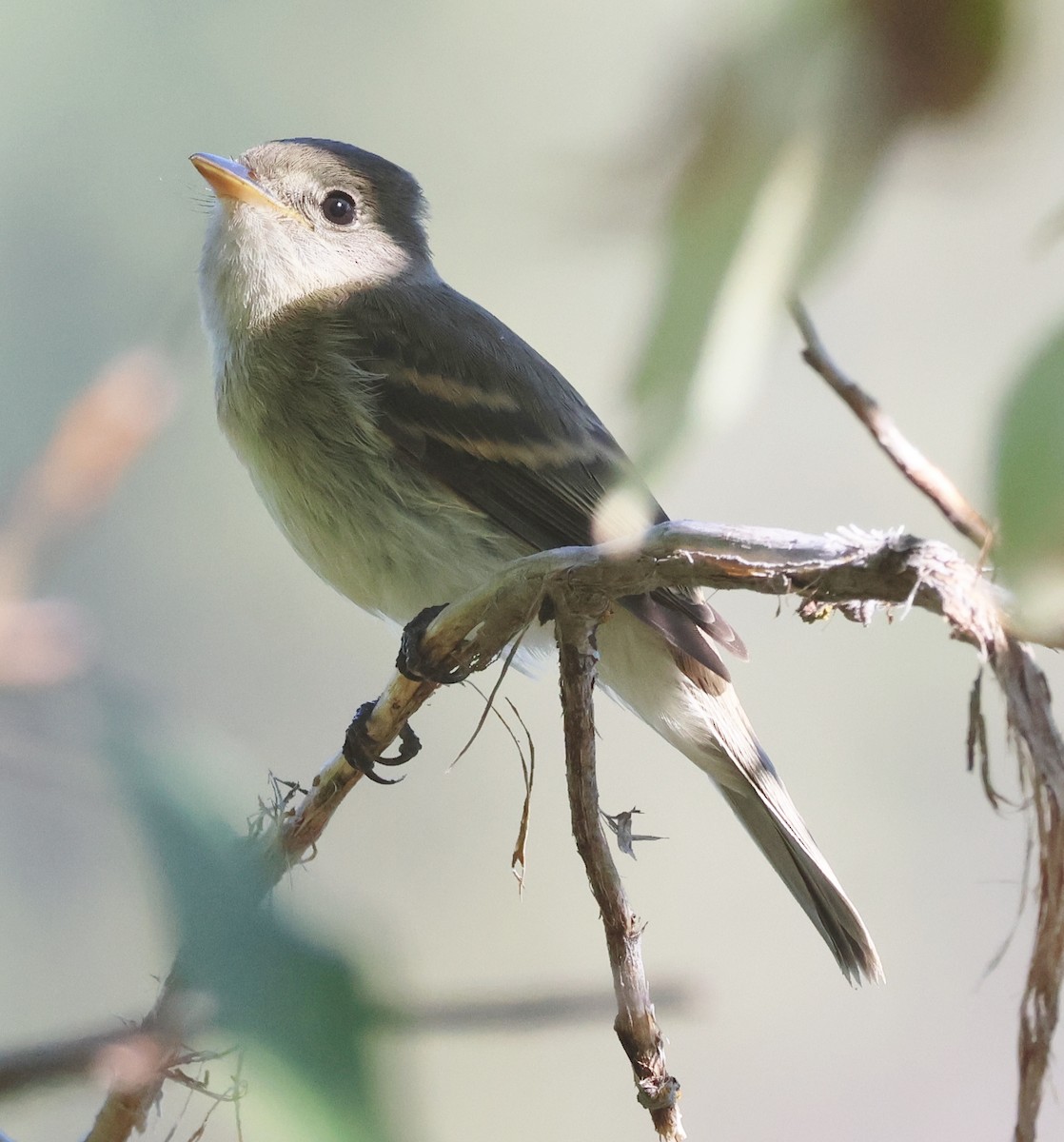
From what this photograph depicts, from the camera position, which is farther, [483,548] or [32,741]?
[483,548]

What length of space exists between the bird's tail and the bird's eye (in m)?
0.72

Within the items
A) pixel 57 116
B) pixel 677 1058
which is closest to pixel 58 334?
pixel 57 116

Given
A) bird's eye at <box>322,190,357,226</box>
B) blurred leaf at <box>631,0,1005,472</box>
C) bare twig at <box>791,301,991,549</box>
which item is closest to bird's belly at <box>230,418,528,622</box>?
bird's eye at <box>322,190,357,226</box>

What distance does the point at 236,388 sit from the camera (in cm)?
146

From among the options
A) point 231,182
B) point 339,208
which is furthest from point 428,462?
point 339,208

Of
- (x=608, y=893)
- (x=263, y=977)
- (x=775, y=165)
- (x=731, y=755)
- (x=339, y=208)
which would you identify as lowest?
(x=263, y=977)

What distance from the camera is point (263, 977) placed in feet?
0.93

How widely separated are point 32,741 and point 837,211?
1.57 feet

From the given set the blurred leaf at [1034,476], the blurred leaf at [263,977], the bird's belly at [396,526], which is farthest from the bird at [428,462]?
the blurred leaf at [1034,476]

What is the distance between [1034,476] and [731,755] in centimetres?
124

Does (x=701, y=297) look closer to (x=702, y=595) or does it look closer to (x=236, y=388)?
(x=702, y=595)

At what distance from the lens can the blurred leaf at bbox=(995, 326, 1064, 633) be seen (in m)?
0.18

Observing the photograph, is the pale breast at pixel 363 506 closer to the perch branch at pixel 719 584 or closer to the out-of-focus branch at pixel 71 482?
the perch branch at pixel 719 584

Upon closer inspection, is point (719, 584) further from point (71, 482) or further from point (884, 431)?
point (71, 482)
